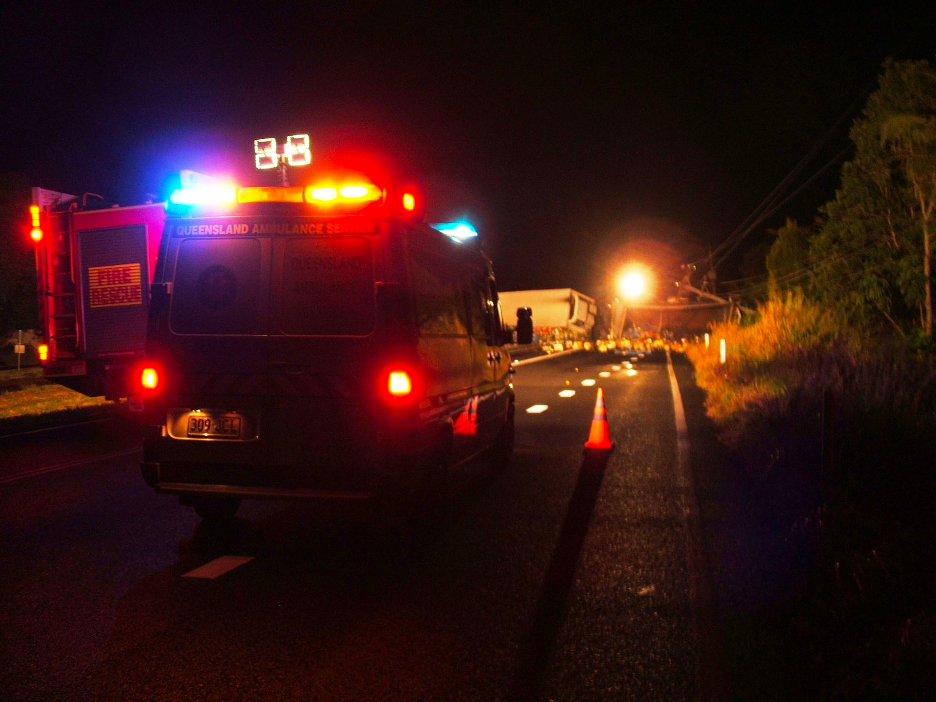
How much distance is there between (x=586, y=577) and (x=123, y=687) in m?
2.89

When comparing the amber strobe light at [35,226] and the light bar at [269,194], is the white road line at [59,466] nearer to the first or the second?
the amber strobe light at [35,226]

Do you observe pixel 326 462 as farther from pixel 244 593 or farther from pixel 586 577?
pixel 586 577

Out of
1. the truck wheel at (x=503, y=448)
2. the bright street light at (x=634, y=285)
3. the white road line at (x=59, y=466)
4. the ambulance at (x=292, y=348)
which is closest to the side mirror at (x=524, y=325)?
the truck wheel at (x=503, y=448)

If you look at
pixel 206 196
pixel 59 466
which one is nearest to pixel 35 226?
pixel 59 466

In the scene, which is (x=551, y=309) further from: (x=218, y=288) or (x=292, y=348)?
(x=292, y=348)

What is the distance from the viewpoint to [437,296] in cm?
670

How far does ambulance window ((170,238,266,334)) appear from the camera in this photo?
19.7 feet

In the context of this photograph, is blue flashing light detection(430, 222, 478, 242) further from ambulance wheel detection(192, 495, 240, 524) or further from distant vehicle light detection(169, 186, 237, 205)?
ambulance wheel detection(192, 495, 240, 524)

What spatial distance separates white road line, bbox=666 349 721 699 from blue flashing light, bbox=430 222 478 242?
321 centimetres

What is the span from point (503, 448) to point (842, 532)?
476 centimetres

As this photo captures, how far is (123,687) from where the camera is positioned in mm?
3787

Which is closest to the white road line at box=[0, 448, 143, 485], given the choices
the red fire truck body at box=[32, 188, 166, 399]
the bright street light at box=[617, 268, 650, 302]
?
the red fire truck body at box=[32, 188, 166, 399]

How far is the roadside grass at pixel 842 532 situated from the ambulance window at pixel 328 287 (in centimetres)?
305

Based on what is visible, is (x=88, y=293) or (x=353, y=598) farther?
(x=88, y=293)
